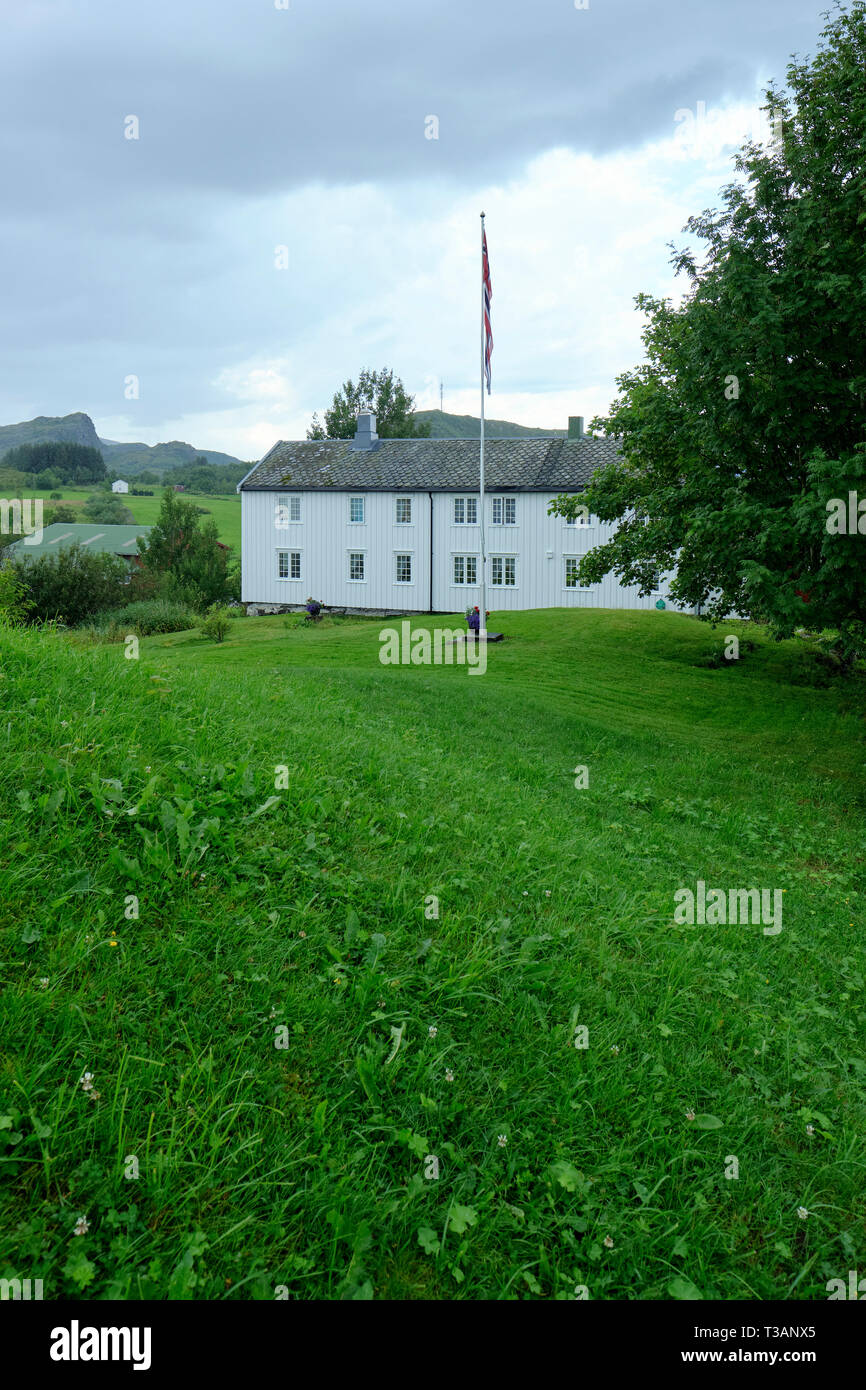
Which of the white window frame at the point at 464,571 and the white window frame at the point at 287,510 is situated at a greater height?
the white window frame at the point at 287,510

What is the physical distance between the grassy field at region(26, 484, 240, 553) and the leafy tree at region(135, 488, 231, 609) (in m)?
35.3

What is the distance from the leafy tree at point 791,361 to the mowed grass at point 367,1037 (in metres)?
6.65

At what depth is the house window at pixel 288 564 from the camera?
4722 centimetres

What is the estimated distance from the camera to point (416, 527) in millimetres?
44688

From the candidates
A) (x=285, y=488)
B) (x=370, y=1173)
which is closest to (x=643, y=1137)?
(x=370, y=1173)

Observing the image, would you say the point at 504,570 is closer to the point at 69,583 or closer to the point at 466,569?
the point at 466,569

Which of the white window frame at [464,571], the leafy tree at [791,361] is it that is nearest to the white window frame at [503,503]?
the white window frame at [464,571]

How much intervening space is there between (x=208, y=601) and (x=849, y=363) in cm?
4437

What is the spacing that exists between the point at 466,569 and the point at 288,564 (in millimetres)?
10720

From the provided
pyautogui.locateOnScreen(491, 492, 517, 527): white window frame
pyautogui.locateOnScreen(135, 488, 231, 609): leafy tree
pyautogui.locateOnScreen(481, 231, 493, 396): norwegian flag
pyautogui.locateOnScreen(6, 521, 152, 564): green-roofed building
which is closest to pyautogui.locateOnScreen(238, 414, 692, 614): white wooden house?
pyautogui.locateOnScreen(491, 492, 517, 527): white window frame

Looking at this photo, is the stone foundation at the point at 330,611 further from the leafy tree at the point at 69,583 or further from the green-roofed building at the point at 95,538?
the green-roofed building at the point at 95,538

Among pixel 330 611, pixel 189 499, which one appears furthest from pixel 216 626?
pixel 189 499

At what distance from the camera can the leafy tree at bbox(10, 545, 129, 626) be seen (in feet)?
139

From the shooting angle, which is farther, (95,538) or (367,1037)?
(95,538)
